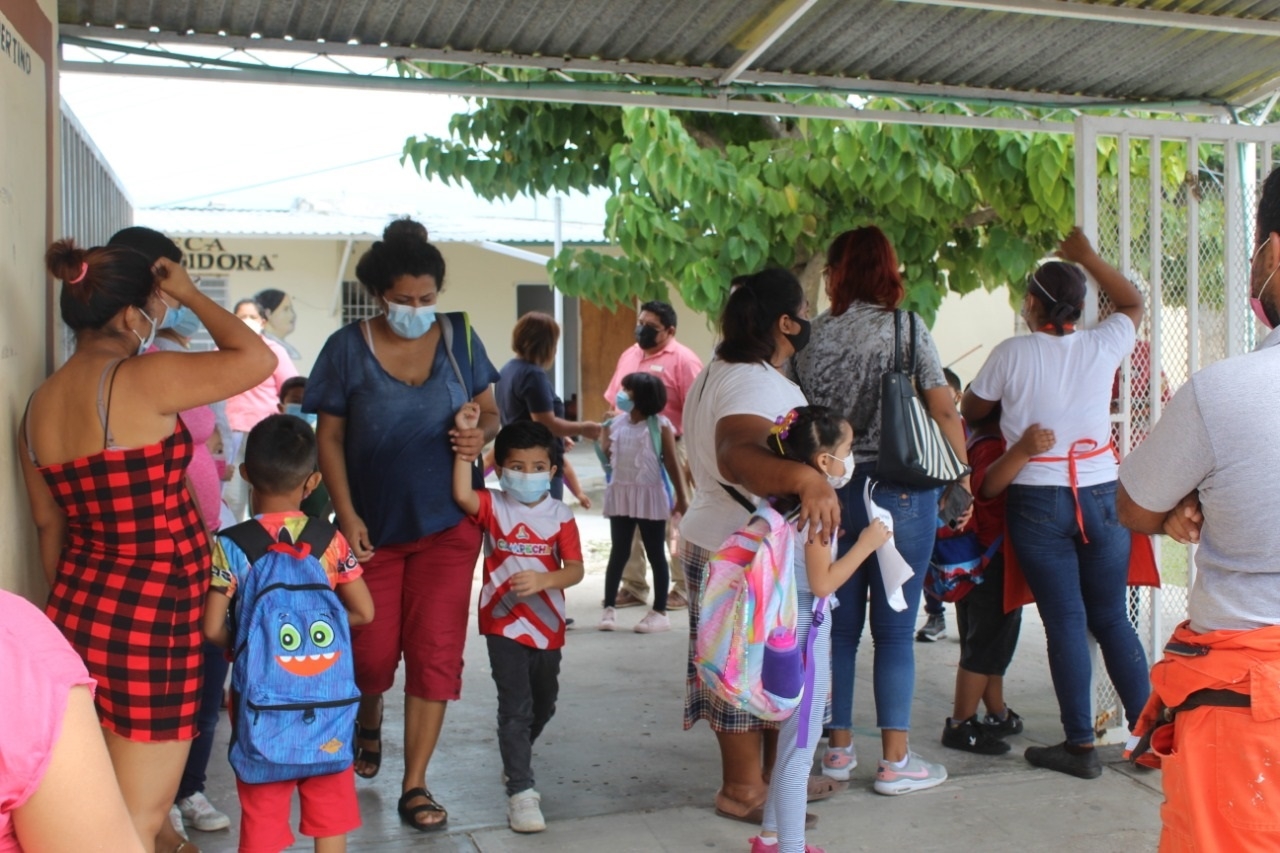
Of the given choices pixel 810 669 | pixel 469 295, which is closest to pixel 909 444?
pixel 810 669

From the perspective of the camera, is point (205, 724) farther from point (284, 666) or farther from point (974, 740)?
point (974, 740)

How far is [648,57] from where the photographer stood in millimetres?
5641

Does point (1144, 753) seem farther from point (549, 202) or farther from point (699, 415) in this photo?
point (549, 202)

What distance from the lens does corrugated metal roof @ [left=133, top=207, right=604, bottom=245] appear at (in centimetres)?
1575

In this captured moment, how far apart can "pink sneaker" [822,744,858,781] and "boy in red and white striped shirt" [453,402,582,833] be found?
105 centimetres

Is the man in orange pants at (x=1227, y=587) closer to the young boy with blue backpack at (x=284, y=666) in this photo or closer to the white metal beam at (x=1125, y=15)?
the young boy with blue backpack at (x=284, y=666)

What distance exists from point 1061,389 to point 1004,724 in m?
1.44

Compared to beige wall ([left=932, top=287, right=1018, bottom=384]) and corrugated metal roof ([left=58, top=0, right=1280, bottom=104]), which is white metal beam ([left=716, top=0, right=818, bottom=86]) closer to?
corrugated metal roof ([left=58, top=0, right=1280, bottom=104])

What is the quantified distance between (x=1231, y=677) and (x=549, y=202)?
16.4 meters

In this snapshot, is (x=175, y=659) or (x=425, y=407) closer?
(x=175, y=659)

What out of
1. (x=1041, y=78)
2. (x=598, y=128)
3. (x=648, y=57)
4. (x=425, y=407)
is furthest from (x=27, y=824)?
(x=598, y=128)

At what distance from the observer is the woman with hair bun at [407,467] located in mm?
4098

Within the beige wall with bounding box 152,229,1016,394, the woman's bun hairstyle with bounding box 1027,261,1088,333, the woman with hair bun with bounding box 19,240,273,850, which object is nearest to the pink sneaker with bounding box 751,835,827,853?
the woman with hair bun with bounding box 19,240,273,850

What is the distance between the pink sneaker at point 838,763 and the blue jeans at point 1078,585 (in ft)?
2.85
